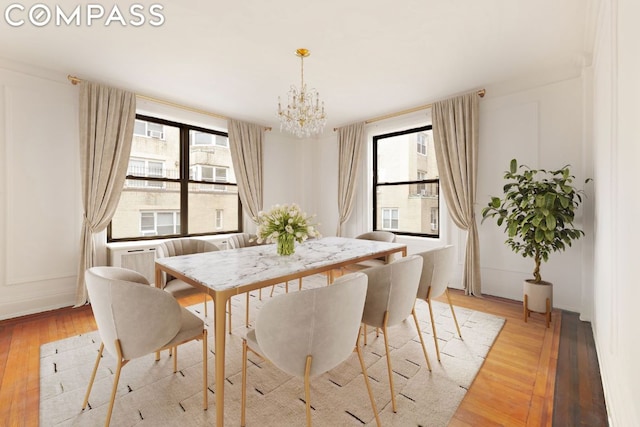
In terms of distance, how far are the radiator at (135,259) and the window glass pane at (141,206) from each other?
0.55 meters

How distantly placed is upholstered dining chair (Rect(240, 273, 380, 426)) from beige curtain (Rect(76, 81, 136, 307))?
3315 mm

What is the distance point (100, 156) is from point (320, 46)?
9.79 ft

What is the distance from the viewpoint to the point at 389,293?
5.75 ft

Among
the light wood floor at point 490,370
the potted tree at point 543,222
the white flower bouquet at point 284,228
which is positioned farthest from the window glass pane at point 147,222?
the potted tree at point 543,222

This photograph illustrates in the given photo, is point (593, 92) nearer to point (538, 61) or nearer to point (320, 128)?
point (538, 61)

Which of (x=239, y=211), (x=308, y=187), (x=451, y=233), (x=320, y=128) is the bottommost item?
(x=451, y=233)

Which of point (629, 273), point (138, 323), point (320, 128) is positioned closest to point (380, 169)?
point (320, 128)

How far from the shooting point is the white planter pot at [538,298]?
288cm

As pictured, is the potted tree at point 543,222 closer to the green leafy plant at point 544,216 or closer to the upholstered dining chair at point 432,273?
the green leafy plant at point 544,216

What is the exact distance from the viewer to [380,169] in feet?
17.1

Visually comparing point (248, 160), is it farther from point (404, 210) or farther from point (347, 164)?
point (404, 210)

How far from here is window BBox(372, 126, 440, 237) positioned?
4523mm

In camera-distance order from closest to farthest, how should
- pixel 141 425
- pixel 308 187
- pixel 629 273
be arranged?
pixel 629 273, pixel 141 425, pixel 308 187

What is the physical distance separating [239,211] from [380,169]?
276cm
